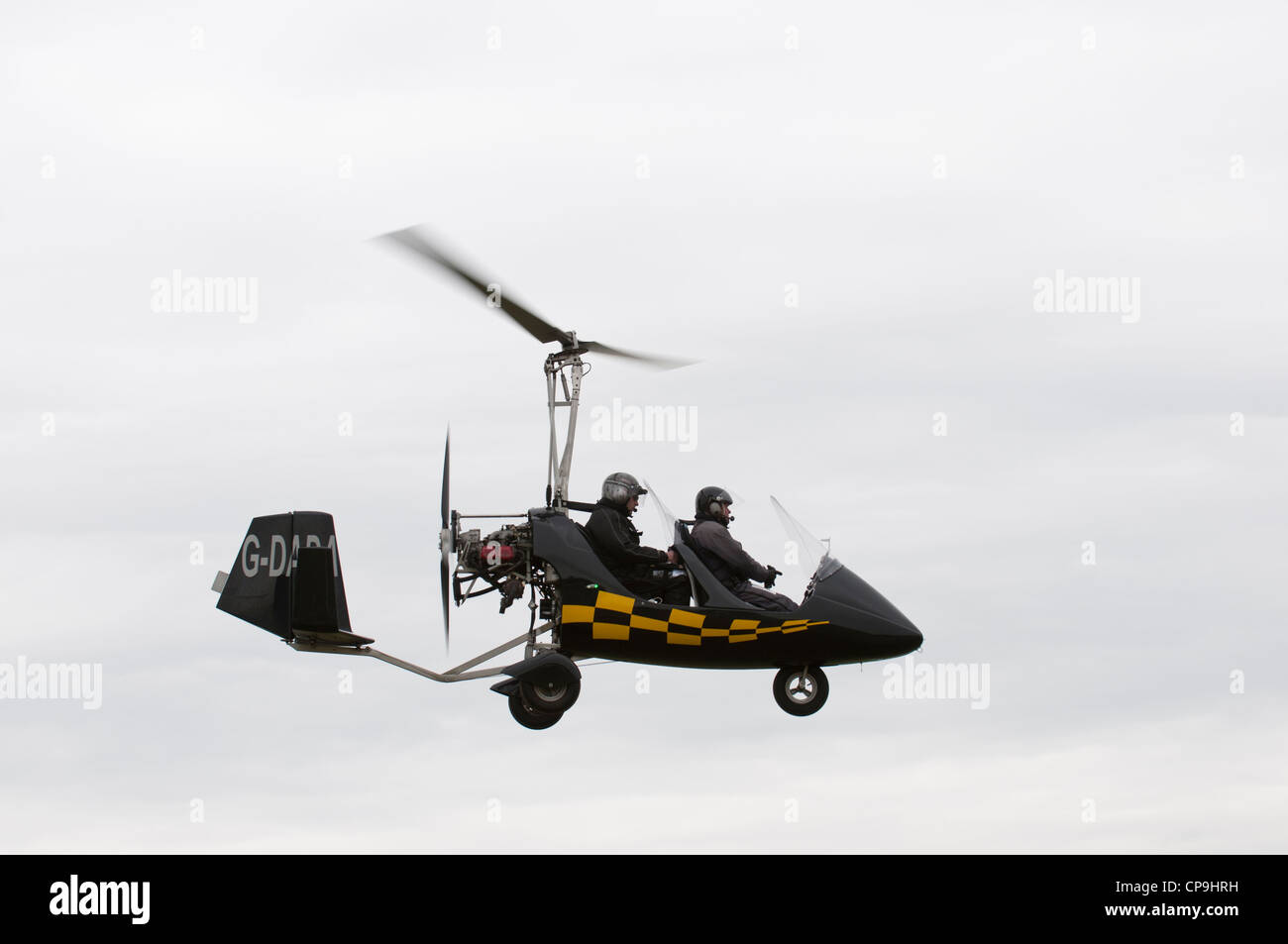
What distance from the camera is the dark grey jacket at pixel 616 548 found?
23.0 metres

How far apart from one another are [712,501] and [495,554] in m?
2.88

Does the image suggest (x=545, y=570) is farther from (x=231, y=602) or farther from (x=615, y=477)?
(x=231, y=602)

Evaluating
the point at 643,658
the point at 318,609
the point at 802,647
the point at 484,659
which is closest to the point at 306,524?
the point at 318,609

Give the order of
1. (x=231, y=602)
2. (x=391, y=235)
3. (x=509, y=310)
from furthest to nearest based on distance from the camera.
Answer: (x=231, y=602) → (x=509, y=310) → (x=391, y=235)

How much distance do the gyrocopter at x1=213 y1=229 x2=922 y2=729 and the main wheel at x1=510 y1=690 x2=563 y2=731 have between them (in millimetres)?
18

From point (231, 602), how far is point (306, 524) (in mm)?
1404

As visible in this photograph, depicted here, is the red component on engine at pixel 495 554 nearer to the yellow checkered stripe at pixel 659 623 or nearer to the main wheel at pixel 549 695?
the yellow checkered stripe at pixel 659 623

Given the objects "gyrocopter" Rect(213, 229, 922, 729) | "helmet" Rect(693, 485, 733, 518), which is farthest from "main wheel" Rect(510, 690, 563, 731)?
"helmet" Rect(693, 485, 733, 518)

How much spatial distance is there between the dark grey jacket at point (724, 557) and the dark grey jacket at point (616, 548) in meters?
0.55

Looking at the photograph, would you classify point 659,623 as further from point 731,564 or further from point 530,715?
point 530,715

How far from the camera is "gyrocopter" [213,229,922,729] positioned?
2269 centimetres

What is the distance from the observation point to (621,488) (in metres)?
23.3

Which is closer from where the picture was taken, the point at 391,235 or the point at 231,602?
the point at 391,235

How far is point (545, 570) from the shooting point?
75.7 ft
